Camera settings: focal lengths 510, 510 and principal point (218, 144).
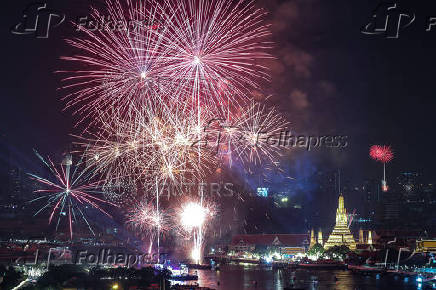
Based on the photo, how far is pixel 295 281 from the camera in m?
38.1

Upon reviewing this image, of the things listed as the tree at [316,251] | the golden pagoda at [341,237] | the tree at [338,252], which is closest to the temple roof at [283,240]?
the golden pagoda at [341,237]

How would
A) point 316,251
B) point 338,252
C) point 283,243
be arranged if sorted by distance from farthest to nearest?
point 283,243, point 316,251, point 338,252

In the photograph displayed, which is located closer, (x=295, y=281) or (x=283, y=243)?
(x=295, y=281)

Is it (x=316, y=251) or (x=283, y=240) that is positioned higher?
(x=283, y=240)

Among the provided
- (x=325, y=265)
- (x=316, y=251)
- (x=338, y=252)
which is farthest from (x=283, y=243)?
(x=325, y=265)

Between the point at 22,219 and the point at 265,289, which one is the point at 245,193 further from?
the point at 265,289

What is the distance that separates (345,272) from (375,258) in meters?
6.16

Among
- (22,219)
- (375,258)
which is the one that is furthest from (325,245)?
(22,219)

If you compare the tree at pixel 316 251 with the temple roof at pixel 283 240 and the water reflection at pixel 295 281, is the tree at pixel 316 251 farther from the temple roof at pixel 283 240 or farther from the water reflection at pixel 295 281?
the water reflection at pixel 295 281

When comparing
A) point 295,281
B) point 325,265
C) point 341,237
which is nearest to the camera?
point 295,281

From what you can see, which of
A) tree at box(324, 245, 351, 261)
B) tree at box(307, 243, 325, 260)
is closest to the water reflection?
tree at box(324, 245, 351, 261)

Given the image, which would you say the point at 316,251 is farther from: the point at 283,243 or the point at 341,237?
the point at 283,243

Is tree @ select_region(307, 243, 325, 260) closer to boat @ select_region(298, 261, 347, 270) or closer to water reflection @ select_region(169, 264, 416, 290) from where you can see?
boat @ select_region(298, 261, 347, 270)

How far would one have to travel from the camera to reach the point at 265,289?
111 feet
